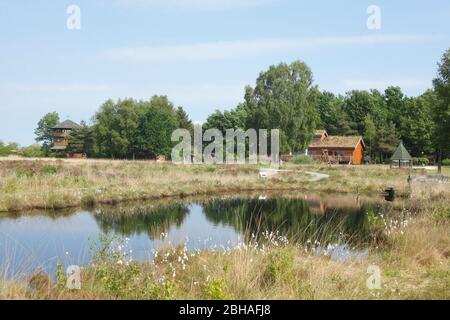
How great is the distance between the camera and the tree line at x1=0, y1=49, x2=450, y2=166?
160ft

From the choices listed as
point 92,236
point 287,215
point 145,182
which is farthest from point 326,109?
point 92,236

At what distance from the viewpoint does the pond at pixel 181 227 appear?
9.48 metres

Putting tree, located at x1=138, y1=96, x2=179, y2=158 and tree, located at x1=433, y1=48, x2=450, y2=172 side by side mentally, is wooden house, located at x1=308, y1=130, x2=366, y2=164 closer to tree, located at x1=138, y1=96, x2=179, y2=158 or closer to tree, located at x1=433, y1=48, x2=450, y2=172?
tree, located at x1=138, y1=96, x2=179, y2=158

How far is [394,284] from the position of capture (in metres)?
6.52

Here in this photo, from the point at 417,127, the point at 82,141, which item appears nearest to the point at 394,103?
the point at 417,127

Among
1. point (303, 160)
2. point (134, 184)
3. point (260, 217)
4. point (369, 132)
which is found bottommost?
point (260, 217)

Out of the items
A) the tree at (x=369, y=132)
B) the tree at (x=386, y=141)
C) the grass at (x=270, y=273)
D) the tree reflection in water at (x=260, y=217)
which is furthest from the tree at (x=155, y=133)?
the grass at (x=270, y=273)

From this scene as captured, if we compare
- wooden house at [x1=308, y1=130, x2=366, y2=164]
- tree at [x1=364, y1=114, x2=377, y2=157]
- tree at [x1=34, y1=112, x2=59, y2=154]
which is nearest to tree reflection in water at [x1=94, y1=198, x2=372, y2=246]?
wooden house at [x1=308, y1=130, x2=366, y2=164]

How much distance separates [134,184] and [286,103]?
28.2 metres

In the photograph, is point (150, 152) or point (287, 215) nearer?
point (287, 215)

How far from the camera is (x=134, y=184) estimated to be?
2317 cm

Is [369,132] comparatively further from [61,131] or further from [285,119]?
[61,131]
